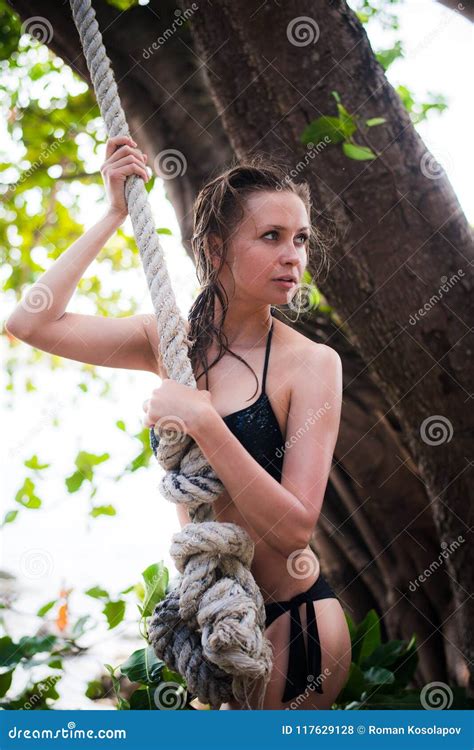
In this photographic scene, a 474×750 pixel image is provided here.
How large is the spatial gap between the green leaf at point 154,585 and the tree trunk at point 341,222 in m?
0.61

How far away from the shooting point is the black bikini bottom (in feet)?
3.70

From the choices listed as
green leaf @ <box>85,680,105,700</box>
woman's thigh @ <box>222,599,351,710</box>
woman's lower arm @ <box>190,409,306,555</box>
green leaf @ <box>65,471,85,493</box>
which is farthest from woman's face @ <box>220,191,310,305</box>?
green leaf @ <box>85,680,105,700</box>

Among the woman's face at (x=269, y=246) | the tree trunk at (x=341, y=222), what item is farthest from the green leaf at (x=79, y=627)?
the woman's face at (x=269, y=246)

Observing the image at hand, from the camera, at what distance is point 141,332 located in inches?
49.9

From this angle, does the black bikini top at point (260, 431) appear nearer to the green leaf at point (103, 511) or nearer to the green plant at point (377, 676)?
the green plant at point (377, 676)

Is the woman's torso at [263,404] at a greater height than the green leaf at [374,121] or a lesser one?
lesser

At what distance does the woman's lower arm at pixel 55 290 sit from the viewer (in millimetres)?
1170

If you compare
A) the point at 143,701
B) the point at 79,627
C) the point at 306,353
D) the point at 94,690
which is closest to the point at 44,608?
the point at 79,627

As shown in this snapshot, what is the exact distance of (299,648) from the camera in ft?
3.71

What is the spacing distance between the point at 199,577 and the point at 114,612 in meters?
0.71

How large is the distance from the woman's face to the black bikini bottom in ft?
1.50

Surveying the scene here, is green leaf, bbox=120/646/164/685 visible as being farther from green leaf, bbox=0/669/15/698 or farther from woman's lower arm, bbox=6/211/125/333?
woman's lower arm, bbox=6/211/125/333

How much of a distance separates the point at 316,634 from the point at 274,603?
0.08m
